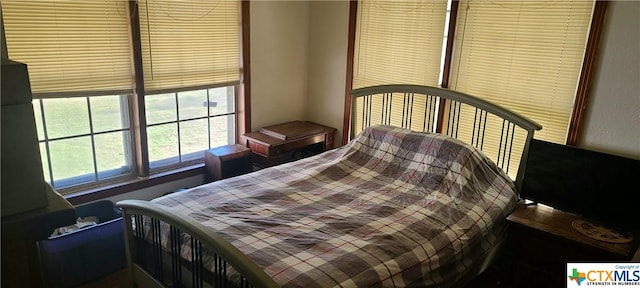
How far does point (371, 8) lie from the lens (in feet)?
12.0

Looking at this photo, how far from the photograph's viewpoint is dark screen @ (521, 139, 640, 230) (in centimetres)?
234

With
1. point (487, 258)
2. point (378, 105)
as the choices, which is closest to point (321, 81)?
point (378, 105)

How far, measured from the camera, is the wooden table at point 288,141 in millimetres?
3639

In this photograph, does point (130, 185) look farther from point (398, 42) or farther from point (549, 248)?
point (549, 248)

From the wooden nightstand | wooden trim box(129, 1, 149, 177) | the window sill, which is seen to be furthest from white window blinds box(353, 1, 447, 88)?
wooden trim box(129, 1, 149, 177)

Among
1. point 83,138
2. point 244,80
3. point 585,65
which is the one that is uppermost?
point 585,65

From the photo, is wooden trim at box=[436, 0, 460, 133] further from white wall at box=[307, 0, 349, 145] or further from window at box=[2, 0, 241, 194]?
window at box=[2, 0, 241, 194]

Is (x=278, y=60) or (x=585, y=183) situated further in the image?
(x=278, y=60)

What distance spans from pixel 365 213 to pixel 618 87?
5.39 ft

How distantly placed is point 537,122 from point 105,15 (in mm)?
2923

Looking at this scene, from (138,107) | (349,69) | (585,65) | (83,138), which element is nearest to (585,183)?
(585,65)

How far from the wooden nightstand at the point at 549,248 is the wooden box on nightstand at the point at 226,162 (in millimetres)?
2055

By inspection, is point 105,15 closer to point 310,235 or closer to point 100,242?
point 100,242

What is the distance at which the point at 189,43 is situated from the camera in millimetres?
3371
